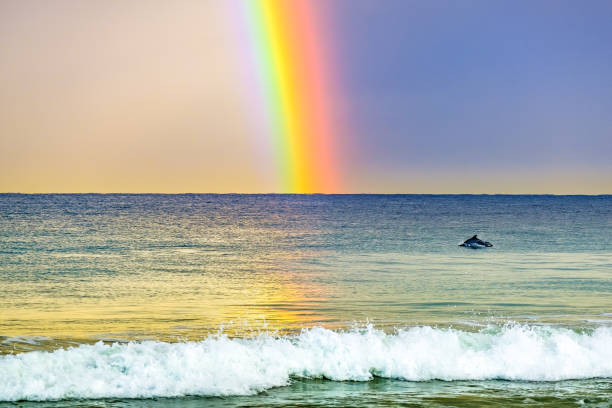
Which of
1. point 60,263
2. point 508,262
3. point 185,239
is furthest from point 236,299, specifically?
point 185,239

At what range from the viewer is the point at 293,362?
14094 millimetres

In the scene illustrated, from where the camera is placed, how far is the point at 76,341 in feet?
52.9

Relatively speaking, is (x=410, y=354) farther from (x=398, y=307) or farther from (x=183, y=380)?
(x=398, y=307)

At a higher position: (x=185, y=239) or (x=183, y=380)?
(x=185, y=239)

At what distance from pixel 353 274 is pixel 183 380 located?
776 inches

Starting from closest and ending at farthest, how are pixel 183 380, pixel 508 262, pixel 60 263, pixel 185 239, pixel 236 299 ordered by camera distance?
pixel 183 380 < pixel 236 299 < pixel 60 263 < pixel 508 262 < pixel 185 239

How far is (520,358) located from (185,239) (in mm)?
43822

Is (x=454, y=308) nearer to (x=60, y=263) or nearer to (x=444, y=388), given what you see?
(x=444, y=388)

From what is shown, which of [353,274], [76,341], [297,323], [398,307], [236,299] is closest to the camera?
[76,341]

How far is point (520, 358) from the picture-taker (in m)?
14.8

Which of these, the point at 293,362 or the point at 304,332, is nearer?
the point at 293,362

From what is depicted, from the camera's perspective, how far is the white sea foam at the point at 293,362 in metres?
12.6

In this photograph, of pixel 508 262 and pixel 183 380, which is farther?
pixel 508 262

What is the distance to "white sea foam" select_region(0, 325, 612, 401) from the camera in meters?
12.6
